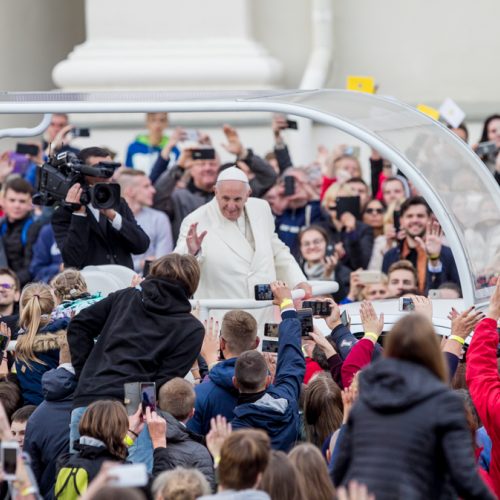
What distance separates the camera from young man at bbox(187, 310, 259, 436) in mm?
7594

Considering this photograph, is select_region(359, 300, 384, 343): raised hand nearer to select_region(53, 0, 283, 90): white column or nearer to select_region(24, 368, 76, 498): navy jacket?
select_region(24, 368, 76, 498): navy jacket

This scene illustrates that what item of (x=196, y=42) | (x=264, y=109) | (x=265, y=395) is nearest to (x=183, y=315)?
(x=265, y=395)

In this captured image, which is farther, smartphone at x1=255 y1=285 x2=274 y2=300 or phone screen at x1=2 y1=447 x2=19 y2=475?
smartphone at x1=255 y1=285 x2=274 y2=300

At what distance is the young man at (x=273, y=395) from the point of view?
7.23 meters

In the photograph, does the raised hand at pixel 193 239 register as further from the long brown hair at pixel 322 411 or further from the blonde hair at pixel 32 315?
the long brown hair at pixel 322 411

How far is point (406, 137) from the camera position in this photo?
9180 millimetres

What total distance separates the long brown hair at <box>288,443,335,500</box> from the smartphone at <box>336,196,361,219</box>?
239 inches

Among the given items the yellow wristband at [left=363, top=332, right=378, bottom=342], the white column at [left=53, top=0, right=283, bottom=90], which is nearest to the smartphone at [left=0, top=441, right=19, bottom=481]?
the yellow wristband at [left=363, top=332, right=378, bottom=342]

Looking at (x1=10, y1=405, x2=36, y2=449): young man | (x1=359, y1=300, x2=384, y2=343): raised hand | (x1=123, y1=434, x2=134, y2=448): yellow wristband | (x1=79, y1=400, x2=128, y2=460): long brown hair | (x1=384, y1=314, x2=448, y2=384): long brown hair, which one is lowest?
(x1=10, y1=405, x2=36, y2=449): young man

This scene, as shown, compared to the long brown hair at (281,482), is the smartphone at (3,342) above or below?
below

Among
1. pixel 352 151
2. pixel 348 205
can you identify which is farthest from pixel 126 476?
pixel 352 151

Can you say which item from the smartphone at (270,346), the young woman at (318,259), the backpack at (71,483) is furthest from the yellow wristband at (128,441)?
the young woman at (318,259)

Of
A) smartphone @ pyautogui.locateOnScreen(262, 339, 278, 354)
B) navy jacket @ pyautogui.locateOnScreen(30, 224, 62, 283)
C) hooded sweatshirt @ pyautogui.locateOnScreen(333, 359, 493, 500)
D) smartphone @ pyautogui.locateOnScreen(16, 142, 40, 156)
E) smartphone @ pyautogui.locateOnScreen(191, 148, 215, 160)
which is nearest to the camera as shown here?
hooded sweatshirt @ pyautogui.locateOnScreen(333, 359, 493, 500)

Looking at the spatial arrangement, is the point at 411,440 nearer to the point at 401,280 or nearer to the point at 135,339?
the point at 135,339
